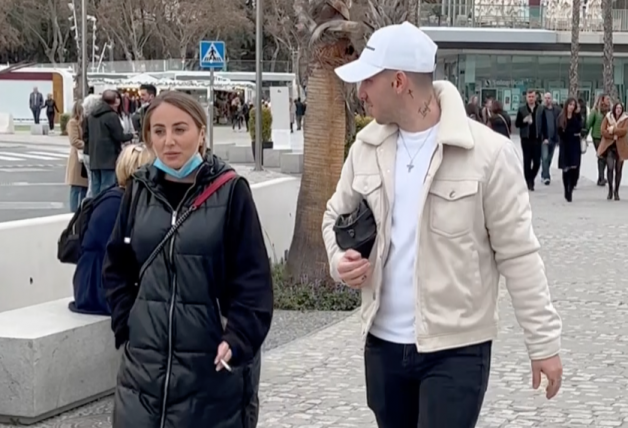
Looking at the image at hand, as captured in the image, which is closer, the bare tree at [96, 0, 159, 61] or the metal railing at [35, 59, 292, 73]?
the metal railing at [35, 59, 292, 73]

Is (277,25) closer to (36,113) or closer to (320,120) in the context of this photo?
(36,113)

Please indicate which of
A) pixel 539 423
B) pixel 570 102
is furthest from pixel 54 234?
pixel 570 102

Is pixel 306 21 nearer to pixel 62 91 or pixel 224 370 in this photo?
pixel 224 370

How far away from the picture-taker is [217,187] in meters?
3.82

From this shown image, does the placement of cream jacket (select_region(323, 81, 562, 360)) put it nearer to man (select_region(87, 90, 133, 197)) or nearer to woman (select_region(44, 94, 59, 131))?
man (select_region(87, 90, 133, 197))

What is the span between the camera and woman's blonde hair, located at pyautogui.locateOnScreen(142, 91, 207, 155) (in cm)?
387

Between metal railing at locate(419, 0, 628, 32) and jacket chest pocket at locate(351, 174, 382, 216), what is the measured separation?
48153 millimetres

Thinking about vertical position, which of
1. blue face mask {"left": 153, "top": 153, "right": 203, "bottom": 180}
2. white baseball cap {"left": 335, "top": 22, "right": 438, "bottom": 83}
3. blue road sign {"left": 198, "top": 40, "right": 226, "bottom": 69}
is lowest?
blue face mask {"left": 153, "top": 153, "right": 203, "bottom": 180}

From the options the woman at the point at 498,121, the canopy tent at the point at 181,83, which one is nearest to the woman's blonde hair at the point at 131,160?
the woman at the point at 498,121

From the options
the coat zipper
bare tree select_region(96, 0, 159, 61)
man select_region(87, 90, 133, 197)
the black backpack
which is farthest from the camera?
bare tree select_region(96, 0, 159, 61)

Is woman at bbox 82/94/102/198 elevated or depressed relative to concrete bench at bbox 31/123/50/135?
elevated

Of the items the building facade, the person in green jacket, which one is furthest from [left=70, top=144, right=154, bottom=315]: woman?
the building facade

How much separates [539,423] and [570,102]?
14782mm

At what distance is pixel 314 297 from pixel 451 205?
20.8ft
